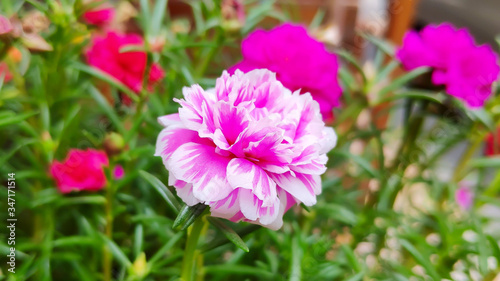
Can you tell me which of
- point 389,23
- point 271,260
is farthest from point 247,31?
point 389,23

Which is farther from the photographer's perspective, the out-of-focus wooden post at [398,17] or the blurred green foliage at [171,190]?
the out-of-focus wooden post at [398,17]

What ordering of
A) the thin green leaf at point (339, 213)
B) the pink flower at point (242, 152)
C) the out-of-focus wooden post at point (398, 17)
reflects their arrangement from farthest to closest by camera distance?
the out-of-focus wooden post at point (398, 17), the thin green leaf at point (339, 213), the pink flower at point (242, 152)

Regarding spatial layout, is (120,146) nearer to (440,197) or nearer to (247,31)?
(247,31)

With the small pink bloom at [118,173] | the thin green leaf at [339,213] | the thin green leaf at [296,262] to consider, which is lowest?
the thin green leaf at [339,213]

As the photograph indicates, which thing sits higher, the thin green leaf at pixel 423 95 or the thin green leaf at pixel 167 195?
the thin green leaf at pixel 167 195

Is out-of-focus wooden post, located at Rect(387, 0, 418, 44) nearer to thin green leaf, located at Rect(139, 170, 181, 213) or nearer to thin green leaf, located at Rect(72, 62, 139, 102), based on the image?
thin green leaf, located at Rect(72, 62, 139, 102)

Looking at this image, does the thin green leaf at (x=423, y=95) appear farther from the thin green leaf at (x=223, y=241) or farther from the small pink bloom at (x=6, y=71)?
the small pink bloom at (x=6, y=71)

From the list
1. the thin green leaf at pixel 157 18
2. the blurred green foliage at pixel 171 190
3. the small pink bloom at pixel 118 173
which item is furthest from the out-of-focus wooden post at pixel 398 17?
the small pink bloom at pixel 118 173
